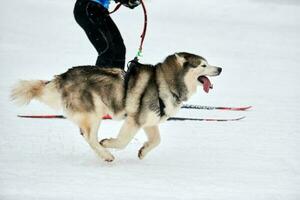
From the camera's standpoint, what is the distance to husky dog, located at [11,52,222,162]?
171 inches

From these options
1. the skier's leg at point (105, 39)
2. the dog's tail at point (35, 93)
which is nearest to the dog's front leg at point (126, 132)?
the dog's tail at point (35, 93)

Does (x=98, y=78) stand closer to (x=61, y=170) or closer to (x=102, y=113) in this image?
(x=102, y=113)

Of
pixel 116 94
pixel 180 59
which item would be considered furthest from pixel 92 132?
pixel 180 59

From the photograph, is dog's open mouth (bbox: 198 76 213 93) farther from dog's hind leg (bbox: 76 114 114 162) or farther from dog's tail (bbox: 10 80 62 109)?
dog's tail (bbox: 10 80 62 109)

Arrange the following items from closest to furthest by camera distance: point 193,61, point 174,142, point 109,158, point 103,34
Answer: point 109,158 → point 193,61 → point 103,34 → point 174,142

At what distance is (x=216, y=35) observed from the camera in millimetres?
15625

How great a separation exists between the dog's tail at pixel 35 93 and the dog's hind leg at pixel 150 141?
758 millimetres

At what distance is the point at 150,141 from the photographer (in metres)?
4.53

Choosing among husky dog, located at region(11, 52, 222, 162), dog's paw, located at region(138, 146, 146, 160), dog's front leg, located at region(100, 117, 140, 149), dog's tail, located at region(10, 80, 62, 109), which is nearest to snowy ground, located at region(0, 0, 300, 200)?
dog's paw, located at region(138, 146, 146, 160)

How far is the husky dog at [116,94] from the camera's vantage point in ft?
14.2

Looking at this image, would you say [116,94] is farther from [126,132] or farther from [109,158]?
[109,158]

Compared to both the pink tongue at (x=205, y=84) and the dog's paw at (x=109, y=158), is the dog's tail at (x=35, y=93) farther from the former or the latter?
the pink tongue at (x=205, y=84)

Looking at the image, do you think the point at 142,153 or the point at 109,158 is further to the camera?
the point at 142,153

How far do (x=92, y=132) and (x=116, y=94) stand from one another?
0.35 meters
